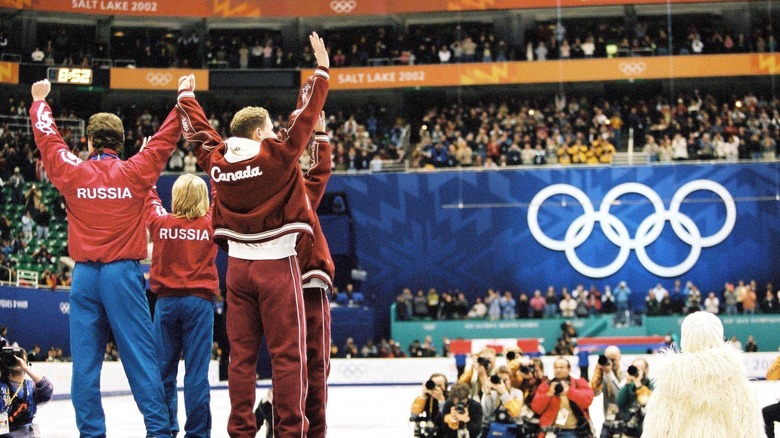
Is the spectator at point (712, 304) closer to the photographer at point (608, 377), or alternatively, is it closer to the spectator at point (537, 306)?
the spectator at point (537, 306)

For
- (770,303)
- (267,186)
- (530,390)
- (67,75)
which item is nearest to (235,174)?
(267,186)

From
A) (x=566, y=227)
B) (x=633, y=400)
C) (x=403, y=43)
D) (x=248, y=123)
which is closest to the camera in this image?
(x=248, y=123)

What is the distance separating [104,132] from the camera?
6168 mm

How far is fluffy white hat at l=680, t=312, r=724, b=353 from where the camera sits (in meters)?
4.36

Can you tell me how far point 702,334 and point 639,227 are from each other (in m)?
26.3

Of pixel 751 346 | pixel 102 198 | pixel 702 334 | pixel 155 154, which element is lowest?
pixel 751 346

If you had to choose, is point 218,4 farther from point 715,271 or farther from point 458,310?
point 715,271

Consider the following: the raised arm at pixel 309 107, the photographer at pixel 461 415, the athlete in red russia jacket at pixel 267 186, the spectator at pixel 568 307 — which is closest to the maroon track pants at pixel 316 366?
the athlete in red russia jacket at pixel 267 186

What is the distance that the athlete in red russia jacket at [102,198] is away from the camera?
234 inches

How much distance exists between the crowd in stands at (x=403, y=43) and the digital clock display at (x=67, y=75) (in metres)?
0.94

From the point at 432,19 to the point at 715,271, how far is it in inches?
619

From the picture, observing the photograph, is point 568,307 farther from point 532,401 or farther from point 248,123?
point 248,123

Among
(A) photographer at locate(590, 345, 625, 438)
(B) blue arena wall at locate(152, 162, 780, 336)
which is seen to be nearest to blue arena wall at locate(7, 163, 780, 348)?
(B) blue arena wall at locate(152, 162, 780, 336)

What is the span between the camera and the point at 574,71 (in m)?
34.8
